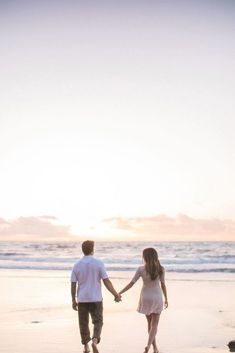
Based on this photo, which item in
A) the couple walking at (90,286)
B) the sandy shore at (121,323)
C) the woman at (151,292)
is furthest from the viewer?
the sandy shore at (121,323)

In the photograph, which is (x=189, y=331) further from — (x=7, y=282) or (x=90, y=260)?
(x=7, y=282)

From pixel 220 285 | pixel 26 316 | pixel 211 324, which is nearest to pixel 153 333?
pixel 211 324

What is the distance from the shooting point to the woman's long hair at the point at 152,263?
868 cm

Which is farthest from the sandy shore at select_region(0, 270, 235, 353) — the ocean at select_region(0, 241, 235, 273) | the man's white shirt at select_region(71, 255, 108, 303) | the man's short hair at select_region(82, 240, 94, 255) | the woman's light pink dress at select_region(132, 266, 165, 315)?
the ocean at select_region(0, 241, 235, 273)

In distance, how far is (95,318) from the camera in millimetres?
8422

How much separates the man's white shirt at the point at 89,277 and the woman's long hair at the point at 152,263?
0.69 meters

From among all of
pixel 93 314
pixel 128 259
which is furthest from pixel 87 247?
pixel 128 259

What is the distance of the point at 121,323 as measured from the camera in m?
12.1

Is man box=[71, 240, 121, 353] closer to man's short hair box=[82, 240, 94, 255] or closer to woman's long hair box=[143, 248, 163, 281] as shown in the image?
man's short hair box=[82, 240, 94, 255]

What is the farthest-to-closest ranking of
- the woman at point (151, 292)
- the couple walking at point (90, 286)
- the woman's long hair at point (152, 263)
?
the woman at point (151, 292), the woman's long hair at point (152, 263), the couple walking at point (90, 286)

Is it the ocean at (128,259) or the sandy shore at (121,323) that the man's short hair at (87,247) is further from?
the ocean at (128,259)

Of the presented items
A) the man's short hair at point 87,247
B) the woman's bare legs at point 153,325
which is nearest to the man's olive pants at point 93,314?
the man's short hair at point 87,247

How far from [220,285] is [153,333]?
12.2 metres

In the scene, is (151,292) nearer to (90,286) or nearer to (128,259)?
(90,286)
